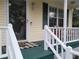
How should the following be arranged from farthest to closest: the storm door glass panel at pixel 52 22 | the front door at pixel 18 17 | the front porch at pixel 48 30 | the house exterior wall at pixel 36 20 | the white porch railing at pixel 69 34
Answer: the storm door glass panel at pixel 52 22, the house exterior wall at pixel 36 20, the white porch railing at pixel 69 34, the front door at pixel 18 17, the front porch at pixel 48 30

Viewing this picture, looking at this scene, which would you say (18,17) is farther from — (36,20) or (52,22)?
(52,22)

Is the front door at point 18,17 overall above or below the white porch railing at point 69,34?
above

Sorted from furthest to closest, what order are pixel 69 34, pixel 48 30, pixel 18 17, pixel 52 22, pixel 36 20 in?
1. pixel 52 22
2. pixel 36 20
3. pixel 69 34
4. pixel 18 17
5. pixel 48 30

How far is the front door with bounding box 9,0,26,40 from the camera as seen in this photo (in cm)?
720

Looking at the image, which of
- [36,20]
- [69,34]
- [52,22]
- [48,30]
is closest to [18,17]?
[36,20]

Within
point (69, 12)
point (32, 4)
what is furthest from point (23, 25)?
point (69, 12)

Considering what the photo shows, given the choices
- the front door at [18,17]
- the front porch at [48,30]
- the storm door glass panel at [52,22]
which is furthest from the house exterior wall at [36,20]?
the storm door glass panel at [52,22]

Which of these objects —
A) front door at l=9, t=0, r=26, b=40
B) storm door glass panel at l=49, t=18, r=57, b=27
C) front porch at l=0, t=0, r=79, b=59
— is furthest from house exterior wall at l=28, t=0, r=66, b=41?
storm door glass panel at l=49, t=18, r=57, b=27

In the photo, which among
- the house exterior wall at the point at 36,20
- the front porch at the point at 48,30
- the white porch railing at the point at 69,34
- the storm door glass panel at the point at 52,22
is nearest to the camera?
the front porch at the point at 48,30

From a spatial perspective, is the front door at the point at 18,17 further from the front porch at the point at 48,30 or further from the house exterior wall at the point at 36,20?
the house exterior wall at the point at 36,20

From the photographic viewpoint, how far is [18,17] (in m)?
7.52

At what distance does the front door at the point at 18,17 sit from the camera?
7.20m

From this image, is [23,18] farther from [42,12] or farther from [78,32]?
[78,32]

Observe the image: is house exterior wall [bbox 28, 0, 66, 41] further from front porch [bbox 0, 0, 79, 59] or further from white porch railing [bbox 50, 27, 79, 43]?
white porch railing [bbox 50, 27, 79, 43]
